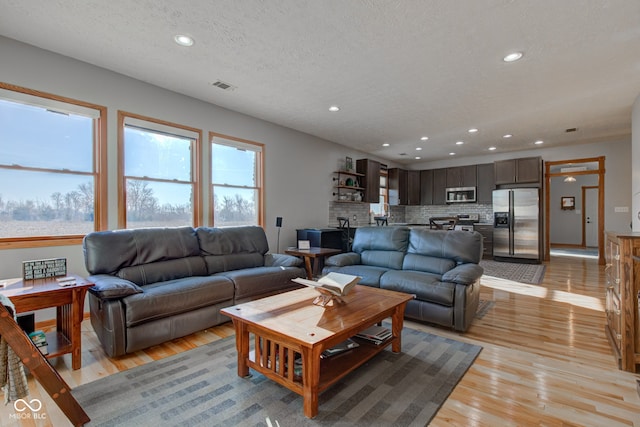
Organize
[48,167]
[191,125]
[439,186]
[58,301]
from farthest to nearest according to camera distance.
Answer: [439,186]
[191,125]
[48,167]
[58,301]

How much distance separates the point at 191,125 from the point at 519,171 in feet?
23.5

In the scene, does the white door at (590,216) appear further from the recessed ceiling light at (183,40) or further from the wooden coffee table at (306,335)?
the recessed ceiling light at (183,40)

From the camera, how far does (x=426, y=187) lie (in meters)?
8.72

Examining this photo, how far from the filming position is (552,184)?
9.89 meters

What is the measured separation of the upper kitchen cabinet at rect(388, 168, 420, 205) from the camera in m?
8.43

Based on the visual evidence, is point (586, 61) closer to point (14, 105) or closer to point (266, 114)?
point (266, 114)

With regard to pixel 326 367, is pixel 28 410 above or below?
below

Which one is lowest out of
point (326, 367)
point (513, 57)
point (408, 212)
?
point (326, 367)

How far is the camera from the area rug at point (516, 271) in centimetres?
518

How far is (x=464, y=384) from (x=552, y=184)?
34.8 feet

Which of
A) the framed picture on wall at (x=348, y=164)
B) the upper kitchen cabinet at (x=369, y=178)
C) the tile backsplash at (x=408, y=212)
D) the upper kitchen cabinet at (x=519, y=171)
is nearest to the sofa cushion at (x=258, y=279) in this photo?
the tile backsplash at (x=408, y=212)

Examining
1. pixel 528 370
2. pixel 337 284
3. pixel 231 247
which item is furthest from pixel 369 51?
pixel 528 370

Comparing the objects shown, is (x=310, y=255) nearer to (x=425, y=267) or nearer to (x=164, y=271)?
(x=425, y=267)

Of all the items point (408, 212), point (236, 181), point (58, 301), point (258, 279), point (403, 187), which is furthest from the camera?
point (408, 212)
